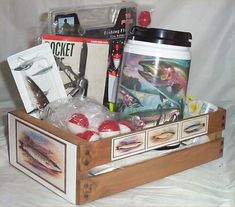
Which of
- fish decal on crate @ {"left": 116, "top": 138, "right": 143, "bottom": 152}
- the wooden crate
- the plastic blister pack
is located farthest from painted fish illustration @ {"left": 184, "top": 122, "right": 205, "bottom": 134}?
the plastic blister pack

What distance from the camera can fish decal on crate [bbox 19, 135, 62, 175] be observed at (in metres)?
0.70

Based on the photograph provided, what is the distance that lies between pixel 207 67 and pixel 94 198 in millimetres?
547

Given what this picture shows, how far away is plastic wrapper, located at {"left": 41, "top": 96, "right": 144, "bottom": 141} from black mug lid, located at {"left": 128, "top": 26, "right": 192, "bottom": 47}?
0.13 m

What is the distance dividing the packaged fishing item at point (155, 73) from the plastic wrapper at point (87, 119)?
0.10 feet

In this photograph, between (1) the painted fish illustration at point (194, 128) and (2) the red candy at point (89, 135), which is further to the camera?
(1) the painted fish illustration at point (194, 128)

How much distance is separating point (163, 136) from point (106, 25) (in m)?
0.26

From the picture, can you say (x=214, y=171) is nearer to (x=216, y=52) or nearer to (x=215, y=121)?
(x=215, y=121)

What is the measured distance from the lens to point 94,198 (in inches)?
27.3

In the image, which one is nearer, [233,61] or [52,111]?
[52,111]

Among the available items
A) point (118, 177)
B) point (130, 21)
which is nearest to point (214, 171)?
point (118, 177)

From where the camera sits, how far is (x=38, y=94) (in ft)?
2.59

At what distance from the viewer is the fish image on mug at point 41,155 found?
69cm

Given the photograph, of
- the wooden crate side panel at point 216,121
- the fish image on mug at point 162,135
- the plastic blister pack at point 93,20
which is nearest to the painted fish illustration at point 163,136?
the fish image on mug at point 162,135

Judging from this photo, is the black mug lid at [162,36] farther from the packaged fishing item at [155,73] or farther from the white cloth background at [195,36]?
the white cloth background at [195,36]
